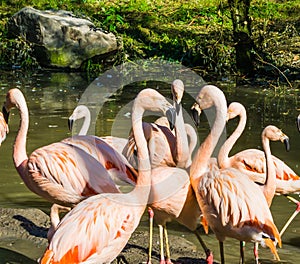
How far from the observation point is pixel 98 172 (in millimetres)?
4617

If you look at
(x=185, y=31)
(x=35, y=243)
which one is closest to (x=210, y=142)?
(x=35, y=243)

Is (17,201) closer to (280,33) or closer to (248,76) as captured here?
(248,76)

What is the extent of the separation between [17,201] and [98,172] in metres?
1.42

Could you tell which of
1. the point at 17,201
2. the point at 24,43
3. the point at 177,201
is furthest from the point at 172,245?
the point at 24,43

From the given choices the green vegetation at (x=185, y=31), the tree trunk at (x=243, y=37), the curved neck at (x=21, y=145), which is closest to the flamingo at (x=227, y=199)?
the curved neck at (x=21, y=145)

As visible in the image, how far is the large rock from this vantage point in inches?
443

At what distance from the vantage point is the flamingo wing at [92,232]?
379 cm

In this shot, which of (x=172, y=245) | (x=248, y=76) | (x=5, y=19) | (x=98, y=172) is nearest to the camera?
(x=98, y=172)

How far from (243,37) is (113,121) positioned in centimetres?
290

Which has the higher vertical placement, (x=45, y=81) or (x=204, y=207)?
(x=204, y=207)

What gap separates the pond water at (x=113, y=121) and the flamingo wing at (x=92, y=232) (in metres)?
0.92

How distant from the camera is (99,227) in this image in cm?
392

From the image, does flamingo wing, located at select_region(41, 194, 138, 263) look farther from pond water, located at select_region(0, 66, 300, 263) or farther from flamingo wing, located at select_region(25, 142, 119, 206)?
pond water, located at select_region(0, 66, 300, 263)

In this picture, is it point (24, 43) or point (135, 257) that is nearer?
point (135, 257)
